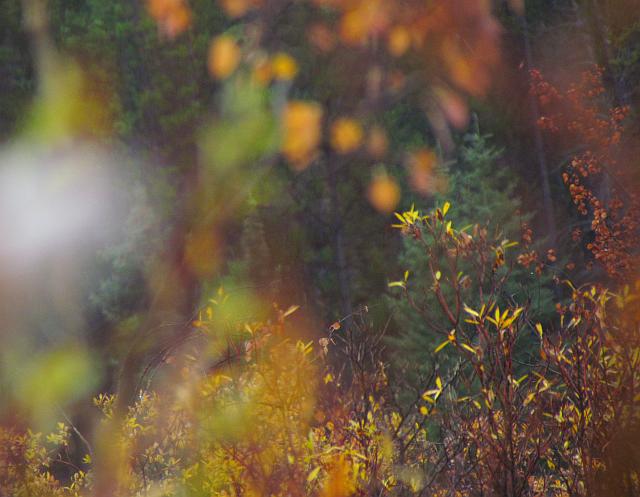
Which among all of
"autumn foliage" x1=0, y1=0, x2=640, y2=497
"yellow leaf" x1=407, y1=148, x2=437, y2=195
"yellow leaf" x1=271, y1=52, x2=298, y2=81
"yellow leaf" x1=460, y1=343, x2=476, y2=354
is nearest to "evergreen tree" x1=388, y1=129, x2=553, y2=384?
"autumn foliage" x1=0, y1=0, x2=640, y2=497

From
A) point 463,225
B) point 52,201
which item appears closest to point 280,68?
point 463,225

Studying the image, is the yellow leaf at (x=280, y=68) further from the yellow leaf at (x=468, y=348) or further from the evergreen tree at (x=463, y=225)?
the evergreen tree at (x=463, y=225)

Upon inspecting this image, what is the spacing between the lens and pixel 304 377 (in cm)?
506

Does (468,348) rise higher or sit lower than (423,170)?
higher

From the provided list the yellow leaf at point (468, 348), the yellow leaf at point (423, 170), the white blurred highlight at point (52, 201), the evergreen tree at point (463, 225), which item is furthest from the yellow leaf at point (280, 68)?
the yellow leaf at point (423, 170)

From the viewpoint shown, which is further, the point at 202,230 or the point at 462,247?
the point at 462,247

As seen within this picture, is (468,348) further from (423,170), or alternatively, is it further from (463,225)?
(423,170)

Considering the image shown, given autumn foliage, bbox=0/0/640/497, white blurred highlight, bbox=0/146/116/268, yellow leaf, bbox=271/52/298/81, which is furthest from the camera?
white blurred highlight, bbox=0/146/116/268

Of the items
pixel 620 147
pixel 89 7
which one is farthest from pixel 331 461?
pixel 89 7

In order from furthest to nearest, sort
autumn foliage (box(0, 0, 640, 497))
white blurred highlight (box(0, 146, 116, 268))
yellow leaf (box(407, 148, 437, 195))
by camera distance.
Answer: yellow leaf (box(407, 148, 437, 195)) < white blurred highlight (box(0, 146, 116, 268)) < autumn foliage (box(0, 0, 640, 497))

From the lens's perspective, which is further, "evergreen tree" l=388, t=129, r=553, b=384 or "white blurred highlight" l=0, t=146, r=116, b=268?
"evergreen tree" l=388, t=129, r=553, b=384

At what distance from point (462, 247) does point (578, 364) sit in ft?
2.56

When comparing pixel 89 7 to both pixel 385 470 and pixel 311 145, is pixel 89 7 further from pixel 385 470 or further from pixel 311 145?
pixel 385 470

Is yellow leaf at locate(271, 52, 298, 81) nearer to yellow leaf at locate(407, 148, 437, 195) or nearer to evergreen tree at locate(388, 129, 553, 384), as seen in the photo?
evergreen tree at locate(388, 129, 553, 384)
